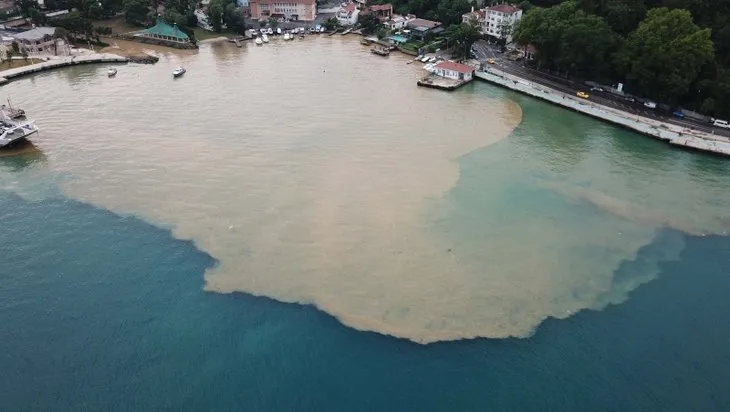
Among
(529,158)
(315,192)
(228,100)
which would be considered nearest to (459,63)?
(529,158)

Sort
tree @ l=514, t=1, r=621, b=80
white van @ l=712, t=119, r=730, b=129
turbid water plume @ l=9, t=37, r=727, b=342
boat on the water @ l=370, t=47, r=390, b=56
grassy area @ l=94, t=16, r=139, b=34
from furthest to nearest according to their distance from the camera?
grassy area @ l=94, t=16, r=139, b=34
boat on the water @ l=370, t=47, r=390, b=56
tree @ l=514, t=1, r=621, b=80
white van @ l=712, t=119, r=730, b=129
turbid water plume @ l=9, t=37, r=727, b=342

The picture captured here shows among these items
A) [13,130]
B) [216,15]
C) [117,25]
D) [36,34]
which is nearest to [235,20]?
[216,15]

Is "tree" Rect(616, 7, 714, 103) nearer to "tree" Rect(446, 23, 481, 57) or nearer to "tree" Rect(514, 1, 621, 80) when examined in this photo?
"tree" Rect(514, 1, 621, 80)

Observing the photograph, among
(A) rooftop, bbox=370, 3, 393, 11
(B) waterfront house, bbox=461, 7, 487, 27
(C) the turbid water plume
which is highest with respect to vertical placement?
(A) rooftop, bbox=370, 3, 393, 11

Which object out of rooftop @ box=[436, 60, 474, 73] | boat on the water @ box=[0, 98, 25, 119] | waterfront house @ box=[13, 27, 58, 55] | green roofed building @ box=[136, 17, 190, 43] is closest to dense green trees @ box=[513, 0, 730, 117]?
rooftop @ box=[436, 60, 474, 73]

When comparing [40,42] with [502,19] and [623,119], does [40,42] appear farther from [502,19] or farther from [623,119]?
[623,119]
